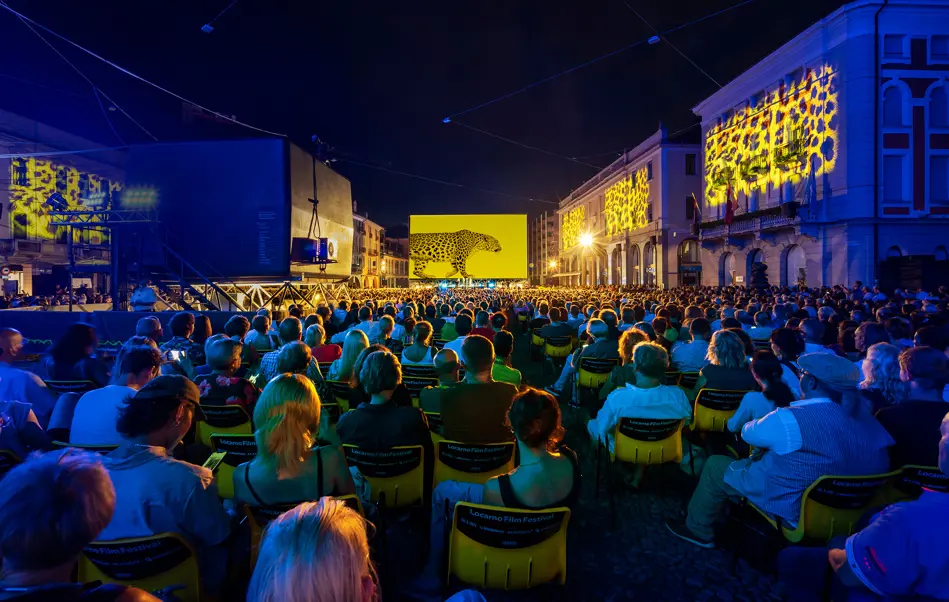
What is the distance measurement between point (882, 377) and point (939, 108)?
99.5 ft

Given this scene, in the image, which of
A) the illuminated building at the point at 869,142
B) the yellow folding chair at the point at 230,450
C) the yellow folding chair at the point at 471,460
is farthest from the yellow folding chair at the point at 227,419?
the illuminated building at the point at 869,142

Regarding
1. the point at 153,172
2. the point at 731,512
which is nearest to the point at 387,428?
the point at 731,512

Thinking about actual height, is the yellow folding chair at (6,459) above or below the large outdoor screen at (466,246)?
below

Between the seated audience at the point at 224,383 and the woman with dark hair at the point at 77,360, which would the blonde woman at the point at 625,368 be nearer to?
the seated audience at the point at 224,383

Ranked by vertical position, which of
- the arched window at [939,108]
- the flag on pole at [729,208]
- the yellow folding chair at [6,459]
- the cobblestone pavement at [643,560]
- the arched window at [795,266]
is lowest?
the cobblestone pavement at [643,560]

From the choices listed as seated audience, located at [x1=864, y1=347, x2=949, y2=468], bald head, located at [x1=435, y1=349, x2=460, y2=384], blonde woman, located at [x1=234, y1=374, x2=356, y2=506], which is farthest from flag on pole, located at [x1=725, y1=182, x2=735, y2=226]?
blonde woman, located at [x1=234, y1=374, x2=356, y2=506]

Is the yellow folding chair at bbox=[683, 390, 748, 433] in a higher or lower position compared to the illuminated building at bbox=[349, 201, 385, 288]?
lower

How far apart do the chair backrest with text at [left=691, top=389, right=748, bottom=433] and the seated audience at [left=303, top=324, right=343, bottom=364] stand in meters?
4.33

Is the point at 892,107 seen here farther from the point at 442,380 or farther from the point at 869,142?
the point at 442,380

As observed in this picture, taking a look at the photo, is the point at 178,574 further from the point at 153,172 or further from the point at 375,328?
the point at 153,172

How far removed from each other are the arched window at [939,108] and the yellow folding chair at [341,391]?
32.1m

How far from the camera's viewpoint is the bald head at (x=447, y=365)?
4531 millimetres

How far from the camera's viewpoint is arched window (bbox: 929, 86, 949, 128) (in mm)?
24266

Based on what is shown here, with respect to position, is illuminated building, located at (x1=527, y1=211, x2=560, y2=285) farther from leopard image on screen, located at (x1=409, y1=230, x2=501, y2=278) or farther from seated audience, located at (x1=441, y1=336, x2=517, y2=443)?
seated audience, located at (x1=441, y1=336, x2=517, y2=443)
